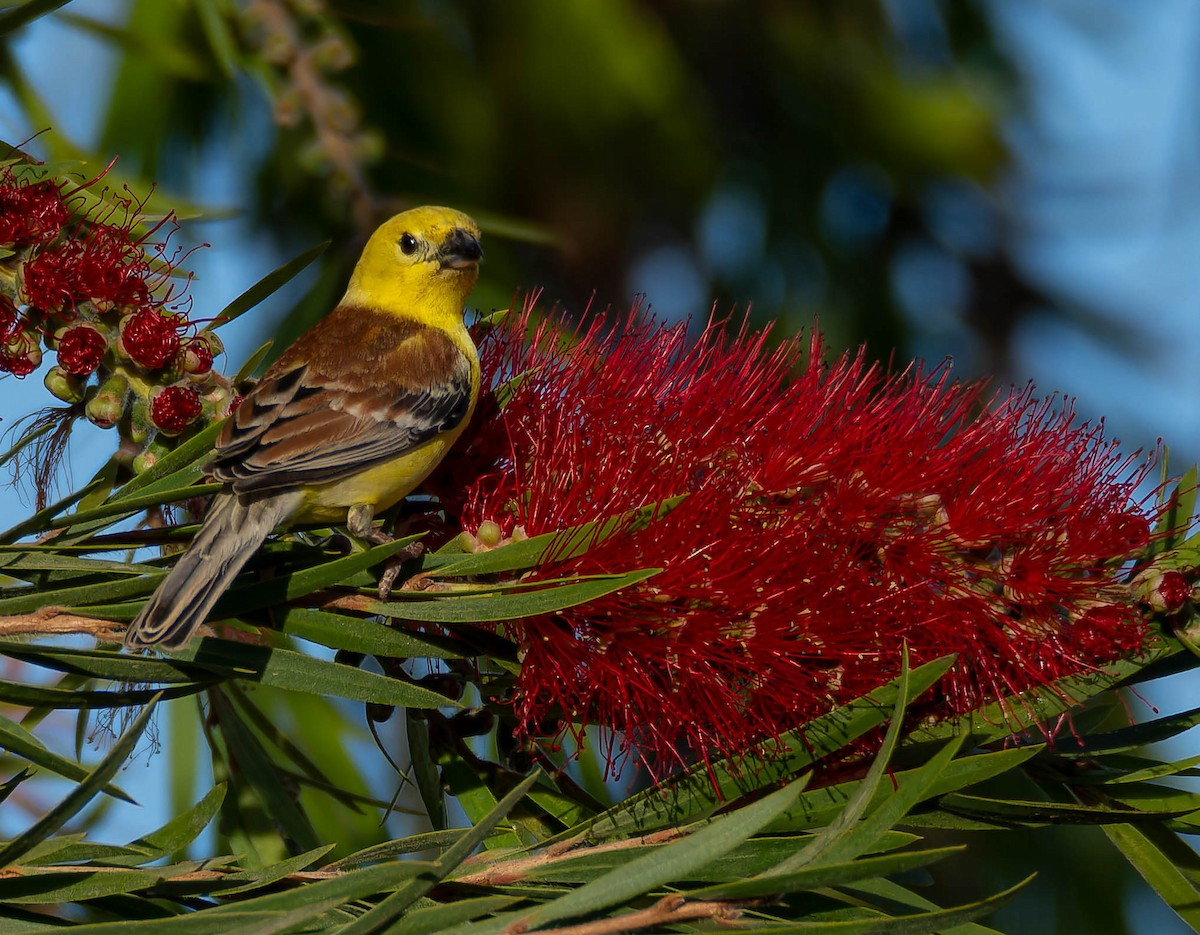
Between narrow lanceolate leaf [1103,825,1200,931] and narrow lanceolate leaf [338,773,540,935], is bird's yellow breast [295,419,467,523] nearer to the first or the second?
narrow lanceolate leaf [338,773,540,935]

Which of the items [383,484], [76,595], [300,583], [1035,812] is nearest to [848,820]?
[1035,812]

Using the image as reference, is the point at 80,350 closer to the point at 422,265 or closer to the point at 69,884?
the point at 69,884

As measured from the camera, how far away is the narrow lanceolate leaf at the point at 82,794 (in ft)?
4.28

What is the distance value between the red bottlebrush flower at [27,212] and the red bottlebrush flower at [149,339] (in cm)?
18


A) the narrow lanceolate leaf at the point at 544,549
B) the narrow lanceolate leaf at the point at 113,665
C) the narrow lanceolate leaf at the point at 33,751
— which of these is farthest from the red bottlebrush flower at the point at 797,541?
the narrow lanceolate leaf at the point at 33,751

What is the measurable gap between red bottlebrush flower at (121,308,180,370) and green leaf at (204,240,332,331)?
109mm

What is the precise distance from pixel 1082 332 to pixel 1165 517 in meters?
3.83

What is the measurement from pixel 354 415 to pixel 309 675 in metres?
1.22

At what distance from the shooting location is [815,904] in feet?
5.46

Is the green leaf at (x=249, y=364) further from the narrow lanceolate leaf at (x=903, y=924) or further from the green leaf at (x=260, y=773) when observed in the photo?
the narrow lanceolate leaf at (x=903, y=924)

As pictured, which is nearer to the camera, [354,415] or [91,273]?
[91,273]

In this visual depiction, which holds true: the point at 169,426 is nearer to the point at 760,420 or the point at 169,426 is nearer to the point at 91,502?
the point at 91,502

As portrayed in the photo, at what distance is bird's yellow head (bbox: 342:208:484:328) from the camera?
10.9ft

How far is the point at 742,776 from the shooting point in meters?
1.86
